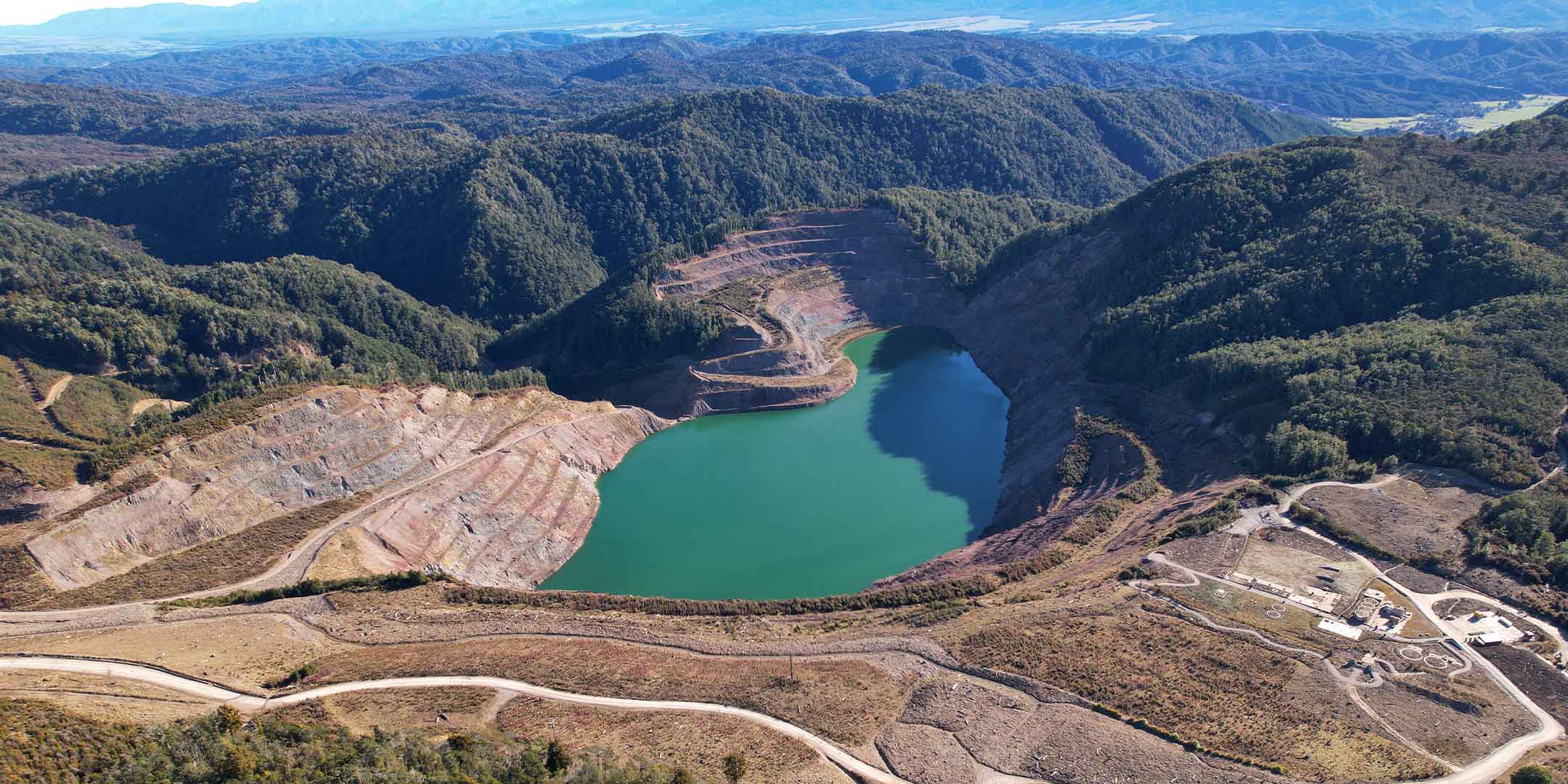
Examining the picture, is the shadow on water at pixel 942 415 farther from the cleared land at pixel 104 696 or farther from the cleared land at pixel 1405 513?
the cleared land at pixel 104 696

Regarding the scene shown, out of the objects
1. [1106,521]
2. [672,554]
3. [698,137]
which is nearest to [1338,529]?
[1106,521]

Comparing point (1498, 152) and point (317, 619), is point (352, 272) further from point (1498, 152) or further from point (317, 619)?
point (1498, 152)

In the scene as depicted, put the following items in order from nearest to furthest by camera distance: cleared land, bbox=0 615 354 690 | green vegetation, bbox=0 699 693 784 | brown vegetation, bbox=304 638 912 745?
green vegetation, bbox=0 699 693 784
brown vegetation, bbox=304 638 912 745
cleared land, bbox=0 615 354 690

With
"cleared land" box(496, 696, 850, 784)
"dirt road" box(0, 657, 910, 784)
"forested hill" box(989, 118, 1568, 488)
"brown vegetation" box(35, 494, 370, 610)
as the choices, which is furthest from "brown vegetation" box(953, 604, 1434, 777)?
"brown vegetation" box(35, 494, 370, 610)

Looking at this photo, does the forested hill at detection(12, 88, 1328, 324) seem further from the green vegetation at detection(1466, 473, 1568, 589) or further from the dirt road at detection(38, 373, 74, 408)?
the green vegetation at detection(1466, 473, 1568, 589)

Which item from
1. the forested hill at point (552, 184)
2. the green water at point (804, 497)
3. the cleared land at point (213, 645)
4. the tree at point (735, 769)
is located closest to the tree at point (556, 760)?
the tree at point (735, 769)

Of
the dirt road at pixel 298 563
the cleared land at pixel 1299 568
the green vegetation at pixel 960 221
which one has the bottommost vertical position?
the dirt road at pixel 298 563
